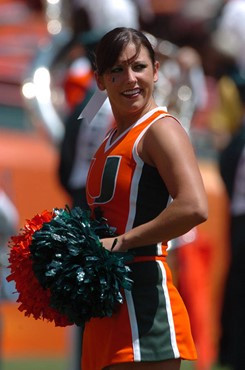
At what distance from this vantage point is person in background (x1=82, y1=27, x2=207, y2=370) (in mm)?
3314

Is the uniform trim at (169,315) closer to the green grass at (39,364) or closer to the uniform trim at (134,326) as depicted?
the uniform trim at (134,326)

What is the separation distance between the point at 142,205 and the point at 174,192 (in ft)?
0.45

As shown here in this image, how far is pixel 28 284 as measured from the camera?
3.45 meters

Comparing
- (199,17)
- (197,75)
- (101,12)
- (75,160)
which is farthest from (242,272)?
(199,17)

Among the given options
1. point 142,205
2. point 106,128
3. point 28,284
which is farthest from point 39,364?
point 142,205

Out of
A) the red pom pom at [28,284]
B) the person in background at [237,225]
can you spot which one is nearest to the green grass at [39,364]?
the person in background at [237,225]

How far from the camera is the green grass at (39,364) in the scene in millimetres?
8242

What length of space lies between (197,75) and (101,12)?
81 centimetres

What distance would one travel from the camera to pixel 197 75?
7.64 m

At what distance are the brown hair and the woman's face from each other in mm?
13

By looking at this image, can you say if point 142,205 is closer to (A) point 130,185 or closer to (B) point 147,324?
(A) point 130,185

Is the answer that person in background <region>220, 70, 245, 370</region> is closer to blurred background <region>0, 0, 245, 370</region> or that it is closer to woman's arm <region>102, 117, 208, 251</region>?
blurred background <region>0, 0, 245, 370</region>

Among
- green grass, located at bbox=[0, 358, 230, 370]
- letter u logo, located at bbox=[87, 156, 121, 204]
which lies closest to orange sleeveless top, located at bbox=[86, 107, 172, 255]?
letter u logo, located at bbox=[87, 156, 121, 204]

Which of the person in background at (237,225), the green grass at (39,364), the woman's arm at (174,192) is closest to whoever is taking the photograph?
the woman's arm at (174,192)
